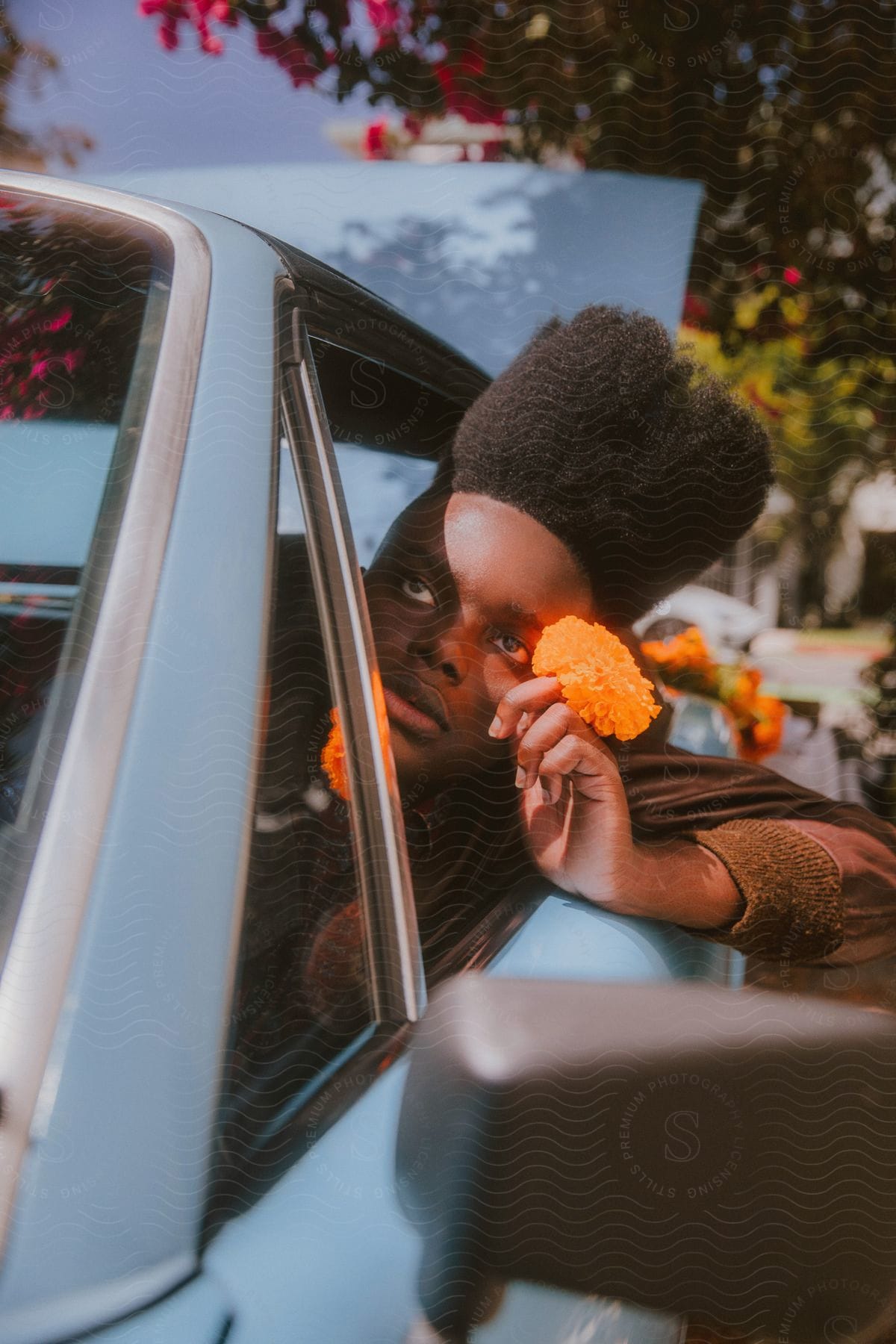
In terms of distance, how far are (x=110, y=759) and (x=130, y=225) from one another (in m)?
0.65

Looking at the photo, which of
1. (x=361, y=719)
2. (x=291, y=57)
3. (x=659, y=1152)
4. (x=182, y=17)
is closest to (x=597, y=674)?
(x=361, y=719)

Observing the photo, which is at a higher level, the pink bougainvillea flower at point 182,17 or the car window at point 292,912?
the pink bougainvillea flower at point 182,17

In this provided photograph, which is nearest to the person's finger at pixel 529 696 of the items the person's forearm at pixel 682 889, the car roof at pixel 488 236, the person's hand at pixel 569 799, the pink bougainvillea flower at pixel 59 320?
the person's hand at pixel 569 799

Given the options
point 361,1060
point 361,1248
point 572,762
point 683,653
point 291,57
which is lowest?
point 361,1248

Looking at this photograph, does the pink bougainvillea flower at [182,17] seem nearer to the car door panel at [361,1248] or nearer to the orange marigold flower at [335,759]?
the orange marigold flower at [335,759]

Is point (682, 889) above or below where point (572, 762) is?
below

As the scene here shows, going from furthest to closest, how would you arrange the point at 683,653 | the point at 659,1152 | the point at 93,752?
1. the point at 683,653
2. the point at 659,1152
3. the point at 93,752

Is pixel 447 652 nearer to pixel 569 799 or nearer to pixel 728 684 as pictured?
pixel 569 799

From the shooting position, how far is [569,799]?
1.10 m

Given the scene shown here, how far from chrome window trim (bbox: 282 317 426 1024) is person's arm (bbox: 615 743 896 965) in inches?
11.5

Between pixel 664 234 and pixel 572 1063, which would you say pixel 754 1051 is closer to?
pixel 572 1063

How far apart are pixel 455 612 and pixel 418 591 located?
0.05 m

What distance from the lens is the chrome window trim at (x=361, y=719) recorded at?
3.39 ft

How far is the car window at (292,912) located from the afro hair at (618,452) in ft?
0.86
